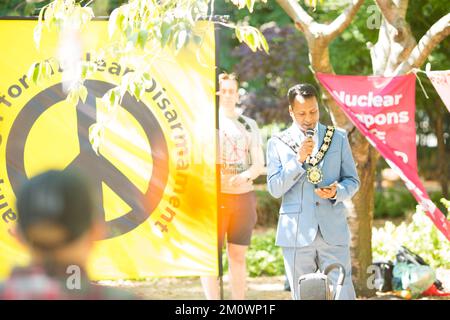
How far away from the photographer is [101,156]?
6469 millimetres

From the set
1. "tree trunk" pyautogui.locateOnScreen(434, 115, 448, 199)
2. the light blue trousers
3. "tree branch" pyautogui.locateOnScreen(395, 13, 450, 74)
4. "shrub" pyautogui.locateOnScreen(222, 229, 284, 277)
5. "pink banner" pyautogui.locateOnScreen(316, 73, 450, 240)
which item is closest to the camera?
the light blue trousers

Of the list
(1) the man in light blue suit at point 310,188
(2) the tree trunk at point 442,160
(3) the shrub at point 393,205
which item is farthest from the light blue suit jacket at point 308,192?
(3) the shrub at point 393,205

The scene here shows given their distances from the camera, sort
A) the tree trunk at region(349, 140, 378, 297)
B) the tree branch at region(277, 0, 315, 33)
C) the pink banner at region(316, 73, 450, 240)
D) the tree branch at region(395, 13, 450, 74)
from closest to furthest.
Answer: the pink banner at region(316, 73, 450, 240) → the tree branch at region(395, 13, 450, 74) → the tree branch at region(277, 0, 315, 33) → the tree trunk at region(349, 140, 378, 297)

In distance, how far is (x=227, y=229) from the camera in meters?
7.05

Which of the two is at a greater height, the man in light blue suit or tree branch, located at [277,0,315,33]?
tree branch, located at [277,0,315,33]

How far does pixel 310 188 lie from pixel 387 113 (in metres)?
1.81

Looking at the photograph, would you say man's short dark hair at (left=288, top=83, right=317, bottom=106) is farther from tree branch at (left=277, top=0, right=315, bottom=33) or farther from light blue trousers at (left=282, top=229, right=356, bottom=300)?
tree branch at (left=277, top=0, right=315, bottom=33)

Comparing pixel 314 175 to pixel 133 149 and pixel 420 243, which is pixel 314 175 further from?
pixel 420 243

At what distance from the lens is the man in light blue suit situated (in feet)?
18.2

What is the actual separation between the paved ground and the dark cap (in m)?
6.31

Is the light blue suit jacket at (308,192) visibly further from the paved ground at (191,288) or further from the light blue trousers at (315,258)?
the paved ground at (191,288)

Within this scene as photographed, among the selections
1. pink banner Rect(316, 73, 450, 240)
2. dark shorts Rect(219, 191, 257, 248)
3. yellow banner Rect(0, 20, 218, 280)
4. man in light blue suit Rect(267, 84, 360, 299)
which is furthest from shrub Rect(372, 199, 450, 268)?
man in light blue suit Rect(267, 84, 360, 299)

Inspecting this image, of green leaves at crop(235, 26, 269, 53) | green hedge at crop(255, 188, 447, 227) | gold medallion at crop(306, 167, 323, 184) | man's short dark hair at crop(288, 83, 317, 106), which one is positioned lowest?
gold medallion at crop(306, 167, 323, 184)
